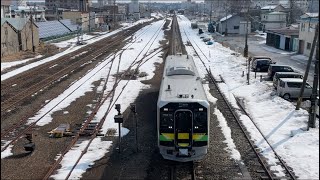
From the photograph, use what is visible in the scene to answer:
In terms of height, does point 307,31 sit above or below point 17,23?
below

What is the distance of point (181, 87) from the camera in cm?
1513

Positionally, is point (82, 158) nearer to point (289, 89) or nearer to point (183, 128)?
point (183, 128)

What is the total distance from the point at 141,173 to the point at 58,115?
372 inches

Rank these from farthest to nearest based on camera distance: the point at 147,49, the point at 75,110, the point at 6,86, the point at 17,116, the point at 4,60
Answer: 1. the point at 147,49
2. the point at 4,60
3. the point at 6,86
4. the point at 75,110
5. the point at 17,116

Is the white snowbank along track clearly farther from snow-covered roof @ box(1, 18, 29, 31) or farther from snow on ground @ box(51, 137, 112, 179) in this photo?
snow-covered roof @ box(1, 18, 29, 31)

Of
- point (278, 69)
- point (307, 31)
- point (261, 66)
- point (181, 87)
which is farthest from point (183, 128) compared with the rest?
point (307, 31)

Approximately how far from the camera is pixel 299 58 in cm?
4466

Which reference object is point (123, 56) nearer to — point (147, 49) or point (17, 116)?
point (147, 49)

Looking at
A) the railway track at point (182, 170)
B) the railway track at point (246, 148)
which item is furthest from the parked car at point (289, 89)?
the railway track at point (182, 170)

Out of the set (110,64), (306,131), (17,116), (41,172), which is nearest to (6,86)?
(17,116)

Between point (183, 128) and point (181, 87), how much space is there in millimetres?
2205

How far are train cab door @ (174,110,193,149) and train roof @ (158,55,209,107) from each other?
526 mm

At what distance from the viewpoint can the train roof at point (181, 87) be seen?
13.6m

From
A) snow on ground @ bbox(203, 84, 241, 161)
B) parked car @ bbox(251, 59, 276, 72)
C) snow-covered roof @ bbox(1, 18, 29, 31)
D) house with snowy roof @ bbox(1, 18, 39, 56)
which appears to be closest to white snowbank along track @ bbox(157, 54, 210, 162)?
snow on ground @ bbox(203, 84, 241, 161)
